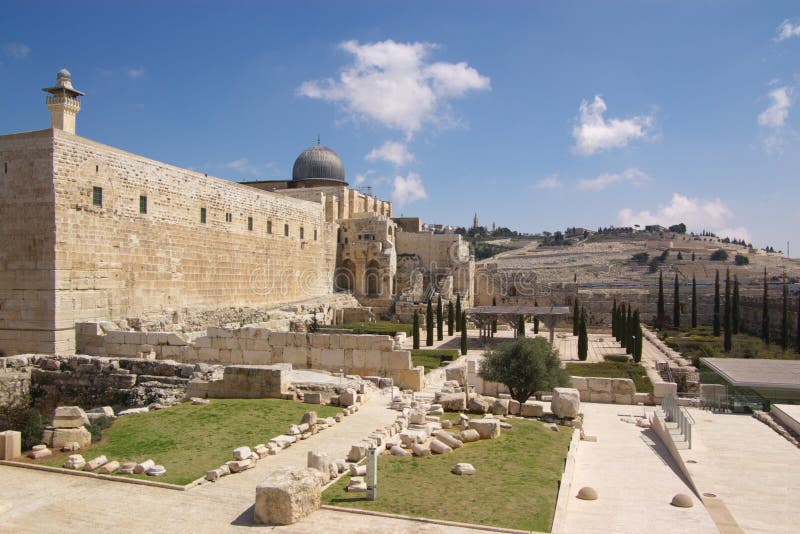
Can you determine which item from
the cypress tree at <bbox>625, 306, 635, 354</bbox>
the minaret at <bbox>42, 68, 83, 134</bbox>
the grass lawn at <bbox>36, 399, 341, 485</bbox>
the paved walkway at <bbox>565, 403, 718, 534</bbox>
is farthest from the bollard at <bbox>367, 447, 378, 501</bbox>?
the cypress tree at <bbox>625, 306, 635, 354</bbox>

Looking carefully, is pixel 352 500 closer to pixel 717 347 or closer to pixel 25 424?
pixel 25 424

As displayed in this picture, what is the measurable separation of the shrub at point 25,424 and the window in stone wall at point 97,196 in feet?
24.9

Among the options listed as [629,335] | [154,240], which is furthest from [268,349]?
[629,335]

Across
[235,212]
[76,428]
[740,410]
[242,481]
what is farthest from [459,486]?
[235,212]

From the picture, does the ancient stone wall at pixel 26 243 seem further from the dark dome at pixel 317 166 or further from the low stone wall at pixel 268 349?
the dark dome at pixel 317 166

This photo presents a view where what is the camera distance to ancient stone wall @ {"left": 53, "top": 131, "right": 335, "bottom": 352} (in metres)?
16.9

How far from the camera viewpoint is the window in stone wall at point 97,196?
17.8m

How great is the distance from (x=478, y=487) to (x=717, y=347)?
25077 mm

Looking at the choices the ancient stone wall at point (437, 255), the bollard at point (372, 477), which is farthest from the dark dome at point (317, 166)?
the bollard at point (372, 477)

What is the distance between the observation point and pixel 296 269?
100 ft

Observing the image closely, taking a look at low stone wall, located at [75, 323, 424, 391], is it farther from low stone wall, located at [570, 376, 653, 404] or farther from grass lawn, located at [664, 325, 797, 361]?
grass lawn, located at [664, 325, 797, 361]

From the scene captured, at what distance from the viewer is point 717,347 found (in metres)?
28.5

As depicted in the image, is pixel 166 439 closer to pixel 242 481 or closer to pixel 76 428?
pixel 76 428

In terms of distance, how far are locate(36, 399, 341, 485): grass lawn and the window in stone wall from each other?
8.99 metres
